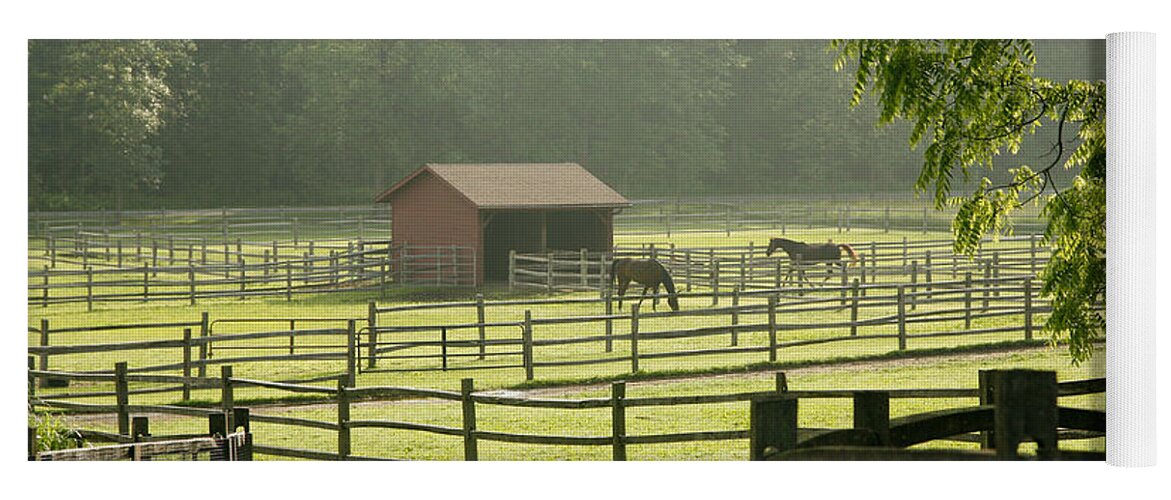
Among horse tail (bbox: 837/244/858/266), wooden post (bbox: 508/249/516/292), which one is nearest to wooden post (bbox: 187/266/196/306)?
wooden post (bbox: 508/249/516/292)

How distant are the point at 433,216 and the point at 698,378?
1897mm

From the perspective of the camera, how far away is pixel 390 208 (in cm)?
808

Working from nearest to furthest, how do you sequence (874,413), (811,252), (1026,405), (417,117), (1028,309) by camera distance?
(1026,405), (874,413), (417,117), (1028,309), (811,252)

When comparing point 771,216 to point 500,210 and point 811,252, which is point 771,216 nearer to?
point 811,252

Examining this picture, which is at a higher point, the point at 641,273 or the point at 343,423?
the point at 641,273

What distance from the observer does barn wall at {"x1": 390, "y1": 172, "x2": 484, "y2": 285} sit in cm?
803

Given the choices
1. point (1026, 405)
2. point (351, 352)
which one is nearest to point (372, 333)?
point (351, 352)

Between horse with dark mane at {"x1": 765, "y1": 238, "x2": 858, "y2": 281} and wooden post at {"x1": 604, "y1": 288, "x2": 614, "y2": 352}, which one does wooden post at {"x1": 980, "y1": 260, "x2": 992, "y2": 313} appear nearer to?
→ horse with dark mane at {"x1": 765, "y1": 238, "x2": 858, "y2": 281}

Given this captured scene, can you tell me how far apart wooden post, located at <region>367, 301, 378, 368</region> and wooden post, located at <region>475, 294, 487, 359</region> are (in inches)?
24.9

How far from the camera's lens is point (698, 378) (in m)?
8.14
